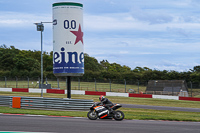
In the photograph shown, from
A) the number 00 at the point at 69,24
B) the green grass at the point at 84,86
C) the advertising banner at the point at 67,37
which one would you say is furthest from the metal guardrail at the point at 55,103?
the green grass at the point at 84,86

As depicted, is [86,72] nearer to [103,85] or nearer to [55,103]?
[103,85]

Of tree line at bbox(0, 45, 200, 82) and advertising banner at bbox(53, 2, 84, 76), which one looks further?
tree line at bbox(0, 45, 200, 82)

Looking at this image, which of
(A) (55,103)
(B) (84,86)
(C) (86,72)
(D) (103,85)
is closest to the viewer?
(A) (55,103)

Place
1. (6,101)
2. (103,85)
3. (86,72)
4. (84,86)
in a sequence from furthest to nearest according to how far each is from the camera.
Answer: (86,72)
(84,86)
(103,85)
(6,101)

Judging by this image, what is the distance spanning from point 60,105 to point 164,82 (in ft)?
89.1

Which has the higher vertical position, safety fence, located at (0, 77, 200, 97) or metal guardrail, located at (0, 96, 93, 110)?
safety fence, located at (0, 77, 200, 97)

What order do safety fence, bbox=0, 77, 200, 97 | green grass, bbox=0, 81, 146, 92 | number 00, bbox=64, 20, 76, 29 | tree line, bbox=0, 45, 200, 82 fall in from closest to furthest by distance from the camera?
1. number 00, bbox=64, 20, 76, 29
2. safety fence, bbox=0, 77, 200, 97
3. green grass, bbox=0, 81, 146, 92
4. tree line, bbox=0, 45, 200, 82

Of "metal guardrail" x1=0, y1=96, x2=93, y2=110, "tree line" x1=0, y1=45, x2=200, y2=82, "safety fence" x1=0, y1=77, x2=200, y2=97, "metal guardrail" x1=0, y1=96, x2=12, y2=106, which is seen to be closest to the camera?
"metal guardrail" x1=0, y1=96, x2=93, y2=110

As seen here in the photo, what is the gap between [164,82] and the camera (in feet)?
151

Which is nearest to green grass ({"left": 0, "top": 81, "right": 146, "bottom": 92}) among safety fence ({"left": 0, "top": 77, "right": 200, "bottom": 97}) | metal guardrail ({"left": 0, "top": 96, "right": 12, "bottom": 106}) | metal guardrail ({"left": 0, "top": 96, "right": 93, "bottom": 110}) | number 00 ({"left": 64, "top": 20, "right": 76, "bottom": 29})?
safety fence ({"left": 0, "top": 77, "right": 200, "bottom": 97})

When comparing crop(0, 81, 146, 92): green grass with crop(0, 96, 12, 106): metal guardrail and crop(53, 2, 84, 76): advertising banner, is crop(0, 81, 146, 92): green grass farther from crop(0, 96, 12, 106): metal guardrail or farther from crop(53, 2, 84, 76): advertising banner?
crop(0, 96, 12, 106): metal guardrail

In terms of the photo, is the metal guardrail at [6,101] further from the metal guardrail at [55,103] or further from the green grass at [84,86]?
the green grass at [84,86]

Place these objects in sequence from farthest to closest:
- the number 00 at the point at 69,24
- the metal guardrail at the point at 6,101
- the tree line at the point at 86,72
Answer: the tree line at the point at 86,72 → the metal guardrail at the point at 6,101 → the number 00 at the point at 69,24

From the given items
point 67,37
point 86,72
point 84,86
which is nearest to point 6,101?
point 67,37
